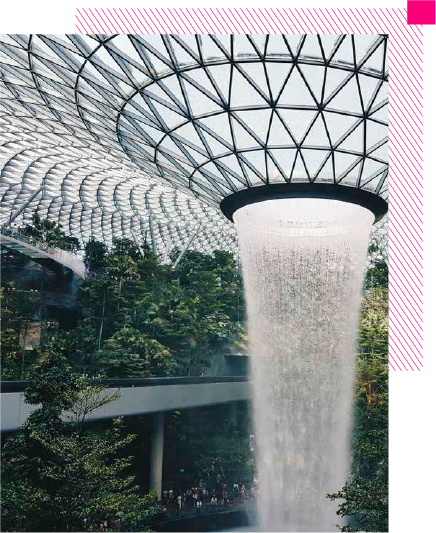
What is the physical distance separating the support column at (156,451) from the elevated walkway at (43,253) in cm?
1744

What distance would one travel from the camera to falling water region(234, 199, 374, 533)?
26.6 m

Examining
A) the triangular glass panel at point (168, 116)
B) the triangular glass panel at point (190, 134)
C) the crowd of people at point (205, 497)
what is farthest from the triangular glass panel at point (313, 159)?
the crowd of people at point (205, 497)

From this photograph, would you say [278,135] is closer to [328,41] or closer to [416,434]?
[328,41]

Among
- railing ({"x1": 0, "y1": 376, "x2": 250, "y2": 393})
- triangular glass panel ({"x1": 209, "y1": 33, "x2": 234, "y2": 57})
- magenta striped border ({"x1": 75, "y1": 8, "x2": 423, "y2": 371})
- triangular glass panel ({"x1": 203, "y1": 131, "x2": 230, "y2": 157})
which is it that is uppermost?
triangular glass panel ({"x1": 209, "y1": 33, "x2": 234, "y2": 57})

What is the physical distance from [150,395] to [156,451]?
212 inches

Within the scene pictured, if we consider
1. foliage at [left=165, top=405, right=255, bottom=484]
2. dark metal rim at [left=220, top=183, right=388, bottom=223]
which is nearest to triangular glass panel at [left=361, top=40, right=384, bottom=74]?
dark metal rim at [left=220, top=183, right=388, bottom=223]

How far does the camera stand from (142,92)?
2012 centimetres

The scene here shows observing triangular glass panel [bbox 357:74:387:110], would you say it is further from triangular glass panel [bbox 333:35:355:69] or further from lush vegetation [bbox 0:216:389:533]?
lush vegetation [bbox 0:216:389:533]

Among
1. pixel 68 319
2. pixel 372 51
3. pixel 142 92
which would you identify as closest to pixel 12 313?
pixel 68 319

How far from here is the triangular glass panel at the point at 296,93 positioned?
17.6 m

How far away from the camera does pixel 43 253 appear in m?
44.4

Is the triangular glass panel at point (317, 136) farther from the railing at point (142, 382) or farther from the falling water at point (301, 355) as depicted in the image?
the railing at point (142, 382)

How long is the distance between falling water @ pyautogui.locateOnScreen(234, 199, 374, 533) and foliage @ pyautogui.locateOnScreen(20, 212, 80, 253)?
77.5 feet

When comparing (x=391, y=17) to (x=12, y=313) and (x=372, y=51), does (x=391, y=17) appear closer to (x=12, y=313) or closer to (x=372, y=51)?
(x=372, y=51)
